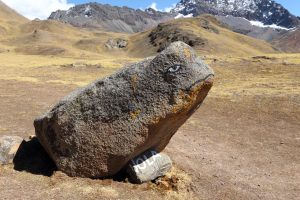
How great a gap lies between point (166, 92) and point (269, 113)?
53.9ft

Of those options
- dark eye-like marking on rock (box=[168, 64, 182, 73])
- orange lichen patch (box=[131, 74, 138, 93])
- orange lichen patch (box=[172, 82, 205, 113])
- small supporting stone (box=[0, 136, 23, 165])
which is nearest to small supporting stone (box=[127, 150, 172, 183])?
orange lichen patch (box=[172, 82, 205, 113])

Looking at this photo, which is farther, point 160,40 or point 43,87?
point 160,40

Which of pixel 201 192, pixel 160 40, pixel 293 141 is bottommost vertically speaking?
pixel 201 192

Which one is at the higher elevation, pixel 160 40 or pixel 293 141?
pixel 160 40

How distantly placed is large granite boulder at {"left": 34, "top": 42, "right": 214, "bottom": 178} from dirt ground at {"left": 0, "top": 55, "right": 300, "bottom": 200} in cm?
78

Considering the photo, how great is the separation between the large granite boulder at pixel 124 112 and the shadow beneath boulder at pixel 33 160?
631 mm

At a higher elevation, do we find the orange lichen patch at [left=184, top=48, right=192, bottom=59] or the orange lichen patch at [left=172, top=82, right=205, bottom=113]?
the orange lichen patch at [left=184, top=48, right=192, bottom=59]

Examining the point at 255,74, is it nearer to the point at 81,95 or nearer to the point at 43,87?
the point at 43,87

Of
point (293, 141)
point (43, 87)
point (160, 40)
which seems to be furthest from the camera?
point (160, 40)

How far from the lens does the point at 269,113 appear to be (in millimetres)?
28984

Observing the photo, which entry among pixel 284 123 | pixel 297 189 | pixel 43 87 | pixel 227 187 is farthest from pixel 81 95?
pixel 43 87

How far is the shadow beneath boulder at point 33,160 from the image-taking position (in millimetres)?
15766

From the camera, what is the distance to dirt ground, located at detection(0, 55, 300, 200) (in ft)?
48.5

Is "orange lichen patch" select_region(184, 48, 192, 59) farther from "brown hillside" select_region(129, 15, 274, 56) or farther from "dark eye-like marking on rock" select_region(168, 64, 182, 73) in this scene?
"brown hillside" select_region(129, 15, 274, 56)
